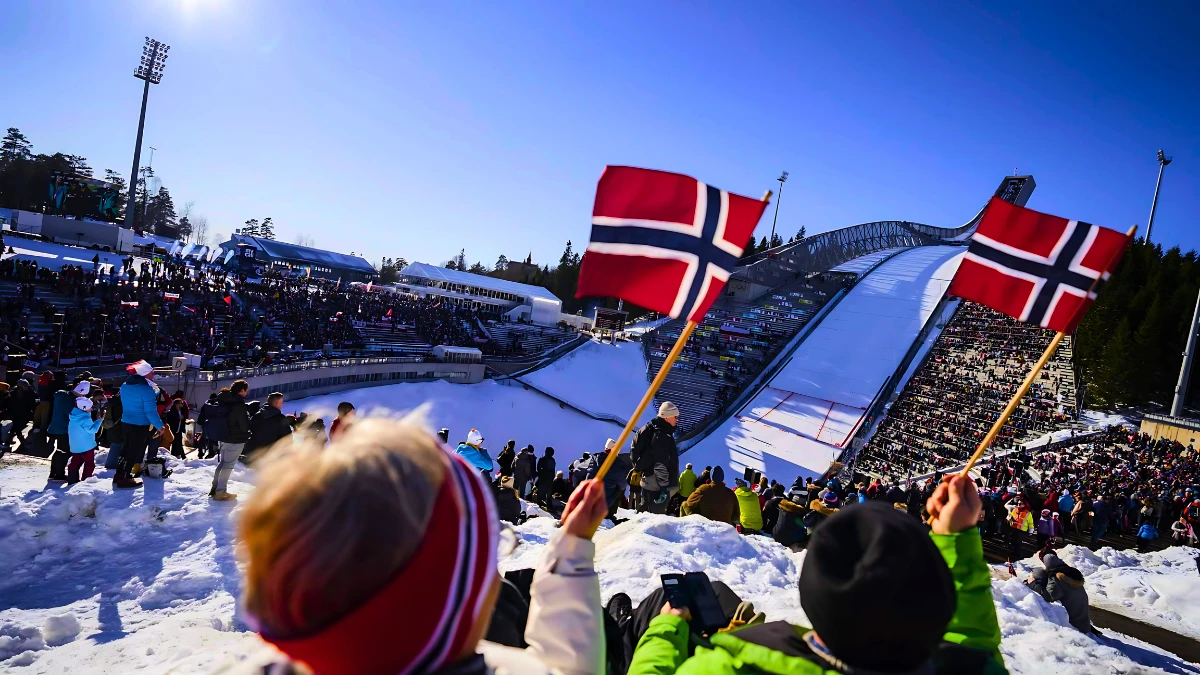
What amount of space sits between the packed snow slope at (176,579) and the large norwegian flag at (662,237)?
2.32 m

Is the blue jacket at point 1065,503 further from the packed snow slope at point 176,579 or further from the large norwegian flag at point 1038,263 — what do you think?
the large norwegian flag at point 1038,263

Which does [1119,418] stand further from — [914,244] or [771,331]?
[914,244]

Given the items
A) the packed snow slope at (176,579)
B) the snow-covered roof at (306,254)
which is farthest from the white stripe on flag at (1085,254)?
the snow-covered roof at (306,254)

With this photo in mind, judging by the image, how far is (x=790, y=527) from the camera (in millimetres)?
7453

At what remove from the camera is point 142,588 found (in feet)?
14.9

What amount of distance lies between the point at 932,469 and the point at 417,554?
2484 centimetres

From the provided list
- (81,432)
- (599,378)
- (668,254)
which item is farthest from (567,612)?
(599,378)

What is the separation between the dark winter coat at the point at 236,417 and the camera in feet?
21.3

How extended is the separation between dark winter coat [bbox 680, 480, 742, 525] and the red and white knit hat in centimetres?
690

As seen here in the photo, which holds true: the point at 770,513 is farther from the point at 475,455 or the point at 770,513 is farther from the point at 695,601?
the point at 695,601

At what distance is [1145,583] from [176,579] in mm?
12018

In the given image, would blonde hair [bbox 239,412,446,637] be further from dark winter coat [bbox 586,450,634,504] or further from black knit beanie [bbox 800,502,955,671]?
dark winter coat [bbox 586,450,634,504]

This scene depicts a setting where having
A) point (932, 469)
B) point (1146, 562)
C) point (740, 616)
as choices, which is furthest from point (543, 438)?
point (740, 616)

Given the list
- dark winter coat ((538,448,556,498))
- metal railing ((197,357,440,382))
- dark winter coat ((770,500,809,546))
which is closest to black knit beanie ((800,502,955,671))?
dark winter coat ((770,500,809,546))
